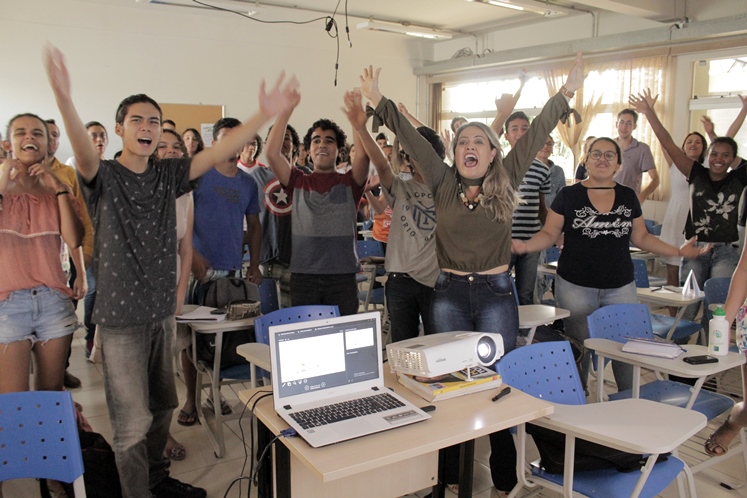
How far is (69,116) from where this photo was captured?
1.98m

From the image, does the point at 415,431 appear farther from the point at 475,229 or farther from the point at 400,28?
the point at 400,28

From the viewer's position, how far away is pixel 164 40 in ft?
29.3

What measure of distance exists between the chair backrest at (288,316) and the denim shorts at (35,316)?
81cm

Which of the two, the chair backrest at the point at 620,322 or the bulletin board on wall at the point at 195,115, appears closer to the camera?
the chair backrest at the point at 620,322

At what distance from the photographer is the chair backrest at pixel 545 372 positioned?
229cm

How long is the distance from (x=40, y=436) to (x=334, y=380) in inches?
34.9

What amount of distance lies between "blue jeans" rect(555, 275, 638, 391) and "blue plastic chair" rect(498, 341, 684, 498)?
88cm

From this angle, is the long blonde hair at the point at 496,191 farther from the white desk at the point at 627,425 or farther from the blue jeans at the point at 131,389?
the blue jeans at the point at 131,389

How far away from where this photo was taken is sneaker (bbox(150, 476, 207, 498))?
2.62m

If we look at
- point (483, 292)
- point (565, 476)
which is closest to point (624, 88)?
point (483, 292)

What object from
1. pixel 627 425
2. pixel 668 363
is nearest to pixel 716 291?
pixel 668 363

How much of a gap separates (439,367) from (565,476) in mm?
542

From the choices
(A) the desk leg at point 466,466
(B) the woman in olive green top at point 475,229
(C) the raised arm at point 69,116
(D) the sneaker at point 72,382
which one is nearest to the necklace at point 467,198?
(B) the woman in olive green top at point 475,229

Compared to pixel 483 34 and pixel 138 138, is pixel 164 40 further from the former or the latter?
pixel 138 138
